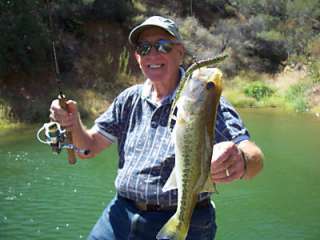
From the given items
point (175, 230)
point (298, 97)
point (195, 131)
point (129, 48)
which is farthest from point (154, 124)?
point (129, 48)

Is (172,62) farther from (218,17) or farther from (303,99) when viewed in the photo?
(218,17)

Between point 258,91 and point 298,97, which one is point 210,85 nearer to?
point 298,97

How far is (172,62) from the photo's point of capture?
245cm

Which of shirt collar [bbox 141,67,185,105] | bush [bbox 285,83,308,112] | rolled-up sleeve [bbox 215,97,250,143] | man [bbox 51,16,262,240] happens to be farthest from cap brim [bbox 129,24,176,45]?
bush [bbox 285,83,308,112]

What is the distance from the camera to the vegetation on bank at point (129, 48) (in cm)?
1681

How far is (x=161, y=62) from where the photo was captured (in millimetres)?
2432

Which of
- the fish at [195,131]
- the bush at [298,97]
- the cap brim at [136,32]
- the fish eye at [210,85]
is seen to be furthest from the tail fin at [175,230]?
the bush at [298,97]

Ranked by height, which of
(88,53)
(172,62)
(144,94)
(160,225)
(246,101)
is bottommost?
(246,101)

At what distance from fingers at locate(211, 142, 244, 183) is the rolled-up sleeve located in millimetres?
353

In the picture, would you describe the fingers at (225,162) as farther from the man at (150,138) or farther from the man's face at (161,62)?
the man's face at (161,62)

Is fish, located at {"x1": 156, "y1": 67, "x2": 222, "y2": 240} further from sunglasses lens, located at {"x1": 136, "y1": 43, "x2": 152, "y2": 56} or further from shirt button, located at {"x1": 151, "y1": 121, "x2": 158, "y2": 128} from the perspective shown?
sunglasses lens, located at {"x1": 136, "y1": 43, "x2": 152, "y2": 56}

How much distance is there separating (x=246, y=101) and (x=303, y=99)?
2009 mm

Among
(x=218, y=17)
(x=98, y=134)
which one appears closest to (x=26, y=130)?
(x=98, y=134)

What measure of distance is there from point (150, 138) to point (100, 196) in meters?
5.37
